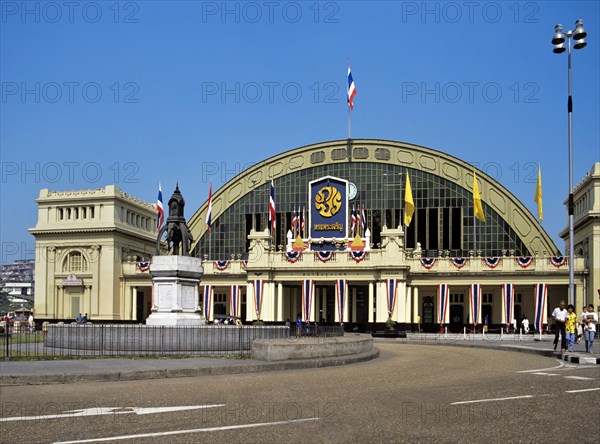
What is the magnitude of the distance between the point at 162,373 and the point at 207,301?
6585 cm

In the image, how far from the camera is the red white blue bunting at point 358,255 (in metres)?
78.1

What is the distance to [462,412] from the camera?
13211 mm

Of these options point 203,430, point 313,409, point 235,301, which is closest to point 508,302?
point 235,301

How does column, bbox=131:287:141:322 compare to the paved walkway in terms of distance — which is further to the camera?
column, bbox=131:287:141:322

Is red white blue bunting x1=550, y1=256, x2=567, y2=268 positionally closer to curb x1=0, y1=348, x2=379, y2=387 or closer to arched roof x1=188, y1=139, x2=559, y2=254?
arched roof x1=188, y1=139, x2=559, y2=254

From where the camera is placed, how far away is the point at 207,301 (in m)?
85.6

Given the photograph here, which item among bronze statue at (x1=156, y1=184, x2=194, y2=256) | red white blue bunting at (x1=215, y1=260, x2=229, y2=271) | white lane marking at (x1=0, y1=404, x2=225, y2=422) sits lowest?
white lane marking at (x1=0, y1=404, x2=225, y2=422)

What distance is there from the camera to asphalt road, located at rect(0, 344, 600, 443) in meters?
11.0

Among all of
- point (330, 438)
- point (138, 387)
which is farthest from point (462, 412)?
point (138, 387)

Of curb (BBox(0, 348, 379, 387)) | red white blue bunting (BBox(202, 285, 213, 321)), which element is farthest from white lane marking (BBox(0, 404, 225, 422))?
red white blue bunting (BBox(202, 285, 213, 321))

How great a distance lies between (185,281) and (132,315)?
60.8 meters

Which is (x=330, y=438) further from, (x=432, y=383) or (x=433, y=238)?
(x=433, y=238)

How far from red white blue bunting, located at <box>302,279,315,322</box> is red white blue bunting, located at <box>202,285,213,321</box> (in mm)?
11822

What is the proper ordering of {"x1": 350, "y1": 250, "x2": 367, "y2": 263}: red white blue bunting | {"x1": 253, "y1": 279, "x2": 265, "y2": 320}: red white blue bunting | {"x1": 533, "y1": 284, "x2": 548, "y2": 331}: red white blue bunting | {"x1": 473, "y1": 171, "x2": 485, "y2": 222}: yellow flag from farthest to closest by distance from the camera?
{"x1": 473, "y1": 171, "x2": 485, "y2": 222}: yellow flag, {"x1": 253, "y1": 279, "x2": 265, "y2": 320}: red white blue bunting, {"x1": 350, "y1": 250, "x2": 367, "y2": 263}: red white blue bunting, {"x1": 533, "y1": 284, "x2": 548, "y2": 331}: red white blue bunting
